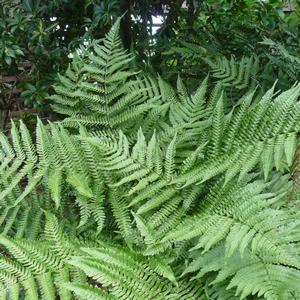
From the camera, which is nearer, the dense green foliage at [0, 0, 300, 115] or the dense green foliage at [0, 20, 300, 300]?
the dense green foliage at [0, 20, 300, 300]

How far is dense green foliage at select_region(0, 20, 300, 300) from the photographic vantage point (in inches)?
44.1

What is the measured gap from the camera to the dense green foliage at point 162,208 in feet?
3.67

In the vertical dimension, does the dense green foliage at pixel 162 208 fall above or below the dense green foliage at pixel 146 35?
below

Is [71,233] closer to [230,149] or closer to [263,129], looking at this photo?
[230,149]

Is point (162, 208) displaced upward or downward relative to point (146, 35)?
downward

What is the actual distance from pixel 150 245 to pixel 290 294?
41cm

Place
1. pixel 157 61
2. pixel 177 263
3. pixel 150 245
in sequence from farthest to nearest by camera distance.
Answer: pixel 157 61 → pixel 177 263 → pixel 150 245

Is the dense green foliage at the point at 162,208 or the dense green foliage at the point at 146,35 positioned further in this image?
the dense green foliage at the point at 146,35

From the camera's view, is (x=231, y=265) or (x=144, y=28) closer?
(x=231, y=265)

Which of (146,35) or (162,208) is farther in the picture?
(146,35)

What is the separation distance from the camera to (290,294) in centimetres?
109

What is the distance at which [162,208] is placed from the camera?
51.9 inches

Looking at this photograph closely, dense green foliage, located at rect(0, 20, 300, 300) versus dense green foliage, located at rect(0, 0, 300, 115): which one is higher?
dense green foliage, located at rect(0, 0, 300, 115)

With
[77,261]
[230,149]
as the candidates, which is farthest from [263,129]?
[77,261]
